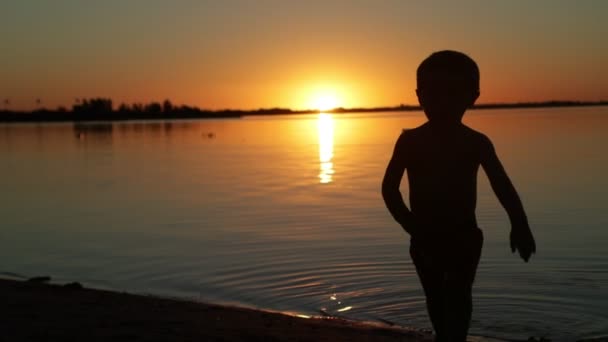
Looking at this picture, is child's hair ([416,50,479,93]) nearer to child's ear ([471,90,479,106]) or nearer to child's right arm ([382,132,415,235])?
child's ear ([471,90,479,106])

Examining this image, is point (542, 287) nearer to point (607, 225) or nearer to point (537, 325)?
point (537, 325)

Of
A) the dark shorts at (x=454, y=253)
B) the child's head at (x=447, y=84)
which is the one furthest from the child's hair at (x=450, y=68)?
the dark shorts at (x=454, y=253)

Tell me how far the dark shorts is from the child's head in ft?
2.12

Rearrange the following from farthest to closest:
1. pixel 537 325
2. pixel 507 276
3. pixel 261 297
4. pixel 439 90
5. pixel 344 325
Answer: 1. pixel 507 276
2. pixel 261 297
3. pixel 537 325
4. pixel 344 325
5. pixel 439 90

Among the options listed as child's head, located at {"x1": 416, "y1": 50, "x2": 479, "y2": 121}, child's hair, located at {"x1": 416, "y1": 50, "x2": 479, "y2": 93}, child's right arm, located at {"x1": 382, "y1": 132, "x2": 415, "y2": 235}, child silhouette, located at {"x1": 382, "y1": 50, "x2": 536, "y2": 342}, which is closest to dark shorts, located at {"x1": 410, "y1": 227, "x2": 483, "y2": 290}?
child silhouette, located at {"x1": 382, "y1": 50, "x2": 536, "y2": 342}

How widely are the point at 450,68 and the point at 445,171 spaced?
1.83 ft

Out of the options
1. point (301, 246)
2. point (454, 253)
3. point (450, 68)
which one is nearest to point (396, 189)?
point (454, 253)

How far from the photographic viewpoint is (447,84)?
A: 13.8 feet

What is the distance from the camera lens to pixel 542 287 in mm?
10609

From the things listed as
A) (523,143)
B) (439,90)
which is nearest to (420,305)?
(439,90)

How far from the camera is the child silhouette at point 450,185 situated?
13.7ft

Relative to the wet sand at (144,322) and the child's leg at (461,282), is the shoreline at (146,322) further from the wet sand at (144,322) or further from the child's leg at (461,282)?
the child's leg at (461,282)

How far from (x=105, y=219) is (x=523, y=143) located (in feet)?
121

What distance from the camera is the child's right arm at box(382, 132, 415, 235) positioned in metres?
4.25
